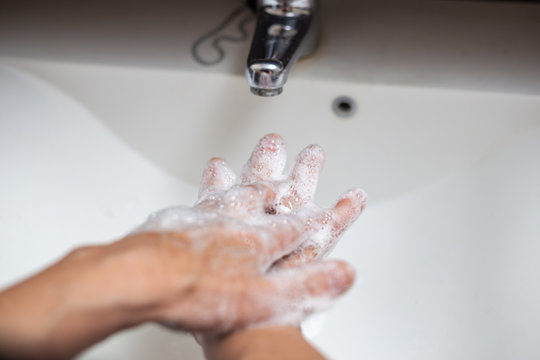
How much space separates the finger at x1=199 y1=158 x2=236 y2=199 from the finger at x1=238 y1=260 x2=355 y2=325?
125mm

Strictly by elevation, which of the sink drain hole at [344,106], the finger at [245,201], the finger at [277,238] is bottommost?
the finger at [277,238]

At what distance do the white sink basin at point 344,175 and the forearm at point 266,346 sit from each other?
16 centimetres

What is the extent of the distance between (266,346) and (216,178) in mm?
176

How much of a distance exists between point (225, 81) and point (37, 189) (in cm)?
23

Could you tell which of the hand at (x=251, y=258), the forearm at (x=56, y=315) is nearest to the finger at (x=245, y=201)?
the hand at (x=251, y=258)

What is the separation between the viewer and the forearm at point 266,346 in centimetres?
31

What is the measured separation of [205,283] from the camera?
304 millimetres

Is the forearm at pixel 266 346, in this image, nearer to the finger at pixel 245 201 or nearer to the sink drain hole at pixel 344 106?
the finger at pixel 245 201

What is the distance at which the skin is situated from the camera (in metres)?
Answer: 0.27

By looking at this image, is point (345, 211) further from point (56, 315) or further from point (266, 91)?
point (56, 315)

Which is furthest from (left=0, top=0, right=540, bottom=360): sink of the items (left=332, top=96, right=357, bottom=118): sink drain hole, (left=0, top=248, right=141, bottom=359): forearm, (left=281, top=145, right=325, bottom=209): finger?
(left=0, top=248, right=141, bottom=359): forearm

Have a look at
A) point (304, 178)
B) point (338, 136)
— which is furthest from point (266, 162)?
point (338, 136)

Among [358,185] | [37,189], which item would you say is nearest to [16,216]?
[37,189]

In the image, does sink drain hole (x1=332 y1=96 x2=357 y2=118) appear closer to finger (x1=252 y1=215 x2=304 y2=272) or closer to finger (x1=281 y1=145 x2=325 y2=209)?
finger (x1=281 y1=145 x2=325 y2=209)
